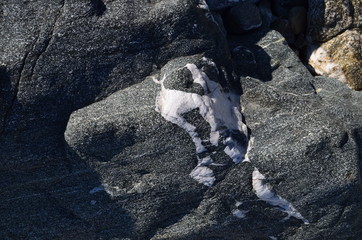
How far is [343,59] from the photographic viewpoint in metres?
3.22

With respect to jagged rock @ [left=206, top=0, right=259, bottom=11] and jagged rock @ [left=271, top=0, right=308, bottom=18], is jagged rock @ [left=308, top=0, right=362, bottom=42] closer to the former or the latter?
jagged rock @ [left=271, top=0, right=308, bottom=18]

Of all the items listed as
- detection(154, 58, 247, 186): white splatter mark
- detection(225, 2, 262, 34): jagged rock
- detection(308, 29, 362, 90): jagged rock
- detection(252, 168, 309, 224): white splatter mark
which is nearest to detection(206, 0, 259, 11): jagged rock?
detection(225, 2, 262, 34): jagged rock

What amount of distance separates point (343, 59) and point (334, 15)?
0.39 metres

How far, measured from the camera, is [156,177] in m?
2.46

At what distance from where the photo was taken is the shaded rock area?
2.30m

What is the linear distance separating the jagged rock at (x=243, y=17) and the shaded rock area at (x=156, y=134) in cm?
43

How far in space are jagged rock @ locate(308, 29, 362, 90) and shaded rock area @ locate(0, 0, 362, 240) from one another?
536 mm

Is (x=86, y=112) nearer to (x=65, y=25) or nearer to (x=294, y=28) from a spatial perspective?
(x=65, y=25)

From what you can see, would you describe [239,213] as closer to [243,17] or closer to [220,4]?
[243,17]

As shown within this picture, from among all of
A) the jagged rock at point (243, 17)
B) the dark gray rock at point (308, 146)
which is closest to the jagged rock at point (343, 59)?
the dark gray rock at point (308, 146)

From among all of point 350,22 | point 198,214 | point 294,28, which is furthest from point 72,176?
point 350,22

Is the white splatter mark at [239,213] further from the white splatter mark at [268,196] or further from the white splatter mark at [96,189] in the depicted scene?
the white splatter mark at [96,189]

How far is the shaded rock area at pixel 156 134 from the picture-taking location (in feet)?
7.56

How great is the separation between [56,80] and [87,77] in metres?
0.19
